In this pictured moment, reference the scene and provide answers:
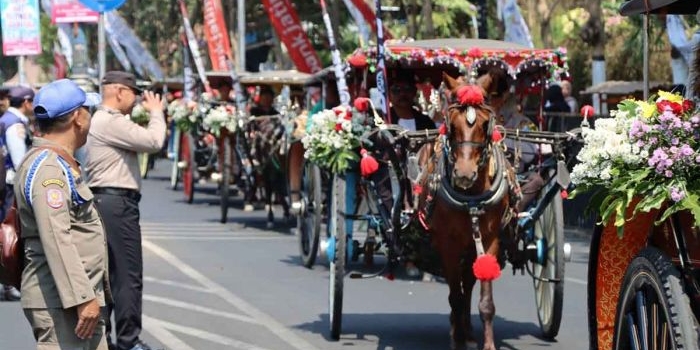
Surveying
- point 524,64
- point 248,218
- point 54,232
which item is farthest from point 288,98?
point 54,232

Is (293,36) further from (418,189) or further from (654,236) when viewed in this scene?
(654,236)

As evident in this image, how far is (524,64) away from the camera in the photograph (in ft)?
40.1

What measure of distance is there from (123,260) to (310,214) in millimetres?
6377

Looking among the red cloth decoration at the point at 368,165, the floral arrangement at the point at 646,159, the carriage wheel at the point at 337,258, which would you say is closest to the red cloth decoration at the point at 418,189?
the red cloth decoration at the point at 368,165

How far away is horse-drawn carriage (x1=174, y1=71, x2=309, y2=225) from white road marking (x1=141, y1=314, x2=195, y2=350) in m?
7.47

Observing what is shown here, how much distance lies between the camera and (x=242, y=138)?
22062mm

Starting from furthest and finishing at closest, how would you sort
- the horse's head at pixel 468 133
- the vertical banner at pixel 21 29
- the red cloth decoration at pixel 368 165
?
the vertical banner at pixel 21 29, the red cloth decoration at pixel 368 165, the horse's head at pixel 468 133

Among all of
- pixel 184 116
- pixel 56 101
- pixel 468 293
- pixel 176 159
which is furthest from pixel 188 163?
pixel 56 101

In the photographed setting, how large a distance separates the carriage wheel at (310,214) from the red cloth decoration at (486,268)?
5.48 meters

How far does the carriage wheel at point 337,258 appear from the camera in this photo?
35.7 feet

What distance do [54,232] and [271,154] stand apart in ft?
47.4

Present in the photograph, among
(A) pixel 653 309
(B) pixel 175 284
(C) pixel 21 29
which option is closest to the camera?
(A) pixel 653 309

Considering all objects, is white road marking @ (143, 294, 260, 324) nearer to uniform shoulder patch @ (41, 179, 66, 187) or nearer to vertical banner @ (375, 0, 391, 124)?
vertical banner @ (375, 0, 391, 124)

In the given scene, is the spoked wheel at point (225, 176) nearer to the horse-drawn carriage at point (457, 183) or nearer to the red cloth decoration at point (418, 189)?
the horse-drawn carriage at point (457, 183)
